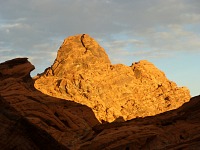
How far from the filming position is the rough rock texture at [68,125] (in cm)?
779

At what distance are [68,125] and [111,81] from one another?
61.2m

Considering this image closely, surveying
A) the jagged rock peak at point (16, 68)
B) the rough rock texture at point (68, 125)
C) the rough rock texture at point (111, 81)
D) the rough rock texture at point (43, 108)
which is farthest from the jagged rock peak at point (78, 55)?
the rough rock texture at point (68, 125)

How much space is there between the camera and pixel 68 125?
39.2 m

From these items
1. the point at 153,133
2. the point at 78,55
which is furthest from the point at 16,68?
the point at 78,55

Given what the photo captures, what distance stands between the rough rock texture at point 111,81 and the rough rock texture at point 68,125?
139ft

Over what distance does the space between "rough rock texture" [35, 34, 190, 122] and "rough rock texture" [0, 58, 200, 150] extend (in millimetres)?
42425

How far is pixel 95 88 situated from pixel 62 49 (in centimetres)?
1950

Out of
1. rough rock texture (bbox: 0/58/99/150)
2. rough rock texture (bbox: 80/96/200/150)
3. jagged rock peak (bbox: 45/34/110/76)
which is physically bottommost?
rough rock texture (bbox: 80/96/200/150)

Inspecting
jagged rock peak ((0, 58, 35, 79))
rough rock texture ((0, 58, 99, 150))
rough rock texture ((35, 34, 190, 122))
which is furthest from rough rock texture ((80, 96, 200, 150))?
rough rock texture ((35, 34, 190, 122))

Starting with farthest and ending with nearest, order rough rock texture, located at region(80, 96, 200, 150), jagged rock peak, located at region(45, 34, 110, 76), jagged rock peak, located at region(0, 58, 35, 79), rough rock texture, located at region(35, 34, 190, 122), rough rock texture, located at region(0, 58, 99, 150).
→ jagged rock peak, located at region(45, 34, 110, 76)
rough rock texture, located at region(35, 34, 190, 122)
jagged rock peak, located at region(0, 58, 35, 79)
rough rock texture, located at region(0, 58, 99, 150)
rough rock texture, located at region(80, 96, 200, 150)

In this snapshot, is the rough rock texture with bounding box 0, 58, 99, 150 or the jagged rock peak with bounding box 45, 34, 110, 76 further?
the jagged rock peak with bounding box 45, 34, 110, 76

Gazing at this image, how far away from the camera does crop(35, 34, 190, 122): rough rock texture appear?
9131 centimetres

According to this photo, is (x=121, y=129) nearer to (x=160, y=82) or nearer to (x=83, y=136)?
(x=83, y=136)

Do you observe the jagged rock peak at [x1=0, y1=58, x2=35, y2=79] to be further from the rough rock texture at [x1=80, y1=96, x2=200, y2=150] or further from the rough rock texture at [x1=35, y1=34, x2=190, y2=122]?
the rough rock texture at [x1=35, y1=34, x2=190, y2=122]
